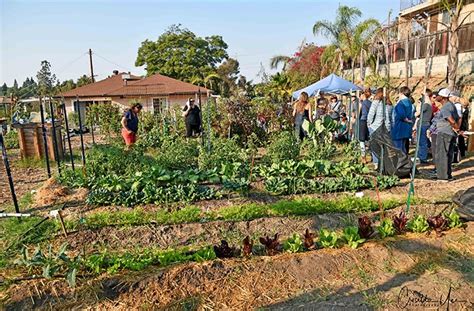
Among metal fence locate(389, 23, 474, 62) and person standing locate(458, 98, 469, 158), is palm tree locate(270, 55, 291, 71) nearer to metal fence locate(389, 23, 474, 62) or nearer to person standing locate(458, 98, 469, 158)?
metal fence locate(389, 23, 474, 62)

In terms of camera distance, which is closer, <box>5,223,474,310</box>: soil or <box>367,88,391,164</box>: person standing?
<box>5,223,474,310</box>: soil

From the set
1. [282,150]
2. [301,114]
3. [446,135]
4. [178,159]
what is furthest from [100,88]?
[446,135]

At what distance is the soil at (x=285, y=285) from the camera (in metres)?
2.84

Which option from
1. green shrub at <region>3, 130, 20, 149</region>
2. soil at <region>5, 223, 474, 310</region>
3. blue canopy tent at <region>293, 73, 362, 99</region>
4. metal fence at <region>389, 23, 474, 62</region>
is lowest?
soil at <region>5, 223, 474, 310</region>

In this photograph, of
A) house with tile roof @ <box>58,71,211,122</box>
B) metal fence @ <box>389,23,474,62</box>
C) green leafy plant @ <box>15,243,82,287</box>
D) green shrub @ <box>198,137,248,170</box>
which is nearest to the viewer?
green leafy plant @ <box>15,243,82,287</box>

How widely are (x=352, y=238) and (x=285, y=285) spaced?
0.92 metres

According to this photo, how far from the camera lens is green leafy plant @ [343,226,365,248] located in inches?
138

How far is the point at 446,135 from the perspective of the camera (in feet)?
19.7

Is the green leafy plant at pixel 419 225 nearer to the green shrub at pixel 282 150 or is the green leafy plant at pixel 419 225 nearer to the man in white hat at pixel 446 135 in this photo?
the man in white hat at pixel 446 135

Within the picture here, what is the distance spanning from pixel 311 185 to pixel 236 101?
5226 mm

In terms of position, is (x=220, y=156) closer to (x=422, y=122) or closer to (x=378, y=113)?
(x=378, y=113)

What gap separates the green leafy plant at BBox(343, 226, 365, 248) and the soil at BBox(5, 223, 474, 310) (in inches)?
3.2

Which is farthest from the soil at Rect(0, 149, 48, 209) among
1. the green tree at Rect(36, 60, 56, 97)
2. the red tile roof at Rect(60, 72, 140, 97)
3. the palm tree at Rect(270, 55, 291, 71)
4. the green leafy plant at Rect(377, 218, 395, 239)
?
the palm tree at Rect(270, 55, 291, 71)

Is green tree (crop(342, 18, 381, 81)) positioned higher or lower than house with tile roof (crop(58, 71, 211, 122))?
higher
